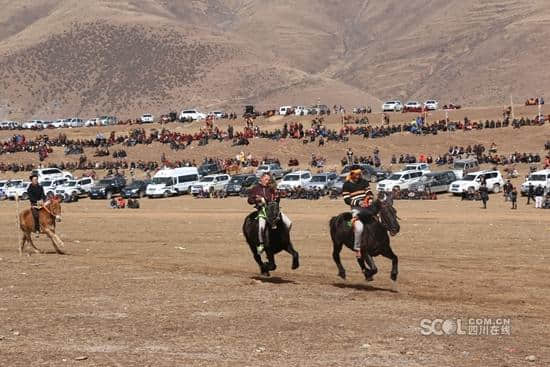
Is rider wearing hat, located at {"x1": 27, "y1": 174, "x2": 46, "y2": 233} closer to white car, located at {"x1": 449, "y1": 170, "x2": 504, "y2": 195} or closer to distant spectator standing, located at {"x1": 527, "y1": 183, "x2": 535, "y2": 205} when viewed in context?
distant spectator standing, located at {"x1": 527, "y1": 183, "x2": 535, "y2": 205}

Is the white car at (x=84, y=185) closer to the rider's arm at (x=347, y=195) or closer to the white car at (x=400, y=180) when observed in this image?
the white car at (x=400, y=180)

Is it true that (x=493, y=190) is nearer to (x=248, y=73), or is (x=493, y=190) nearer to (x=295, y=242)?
(x=295, y=242)

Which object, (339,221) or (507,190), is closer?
(339,221)

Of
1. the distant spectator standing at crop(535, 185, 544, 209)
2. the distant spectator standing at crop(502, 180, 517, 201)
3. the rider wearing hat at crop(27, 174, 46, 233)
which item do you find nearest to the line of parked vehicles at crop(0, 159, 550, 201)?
the distant spectator standing at crop(502, 180, 517, 201)

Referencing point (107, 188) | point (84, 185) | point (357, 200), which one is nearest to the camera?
point (357, 200)

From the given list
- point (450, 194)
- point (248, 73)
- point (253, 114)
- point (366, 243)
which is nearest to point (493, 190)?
point (450, 194)

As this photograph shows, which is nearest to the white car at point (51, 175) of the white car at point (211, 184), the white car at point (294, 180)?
the white car at point (211, 184)

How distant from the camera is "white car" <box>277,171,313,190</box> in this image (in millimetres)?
58562

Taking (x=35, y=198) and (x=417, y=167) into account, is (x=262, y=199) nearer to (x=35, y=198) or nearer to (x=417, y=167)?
(x=35, y=198)

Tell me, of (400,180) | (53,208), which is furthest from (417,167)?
(53,208)

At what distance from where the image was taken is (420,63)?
18912cm

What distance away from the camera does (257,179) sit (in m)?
59.7

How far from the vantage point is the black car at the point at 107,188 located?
204 ft

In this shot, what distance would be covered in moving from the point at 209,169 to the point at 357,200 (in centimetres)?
5061
